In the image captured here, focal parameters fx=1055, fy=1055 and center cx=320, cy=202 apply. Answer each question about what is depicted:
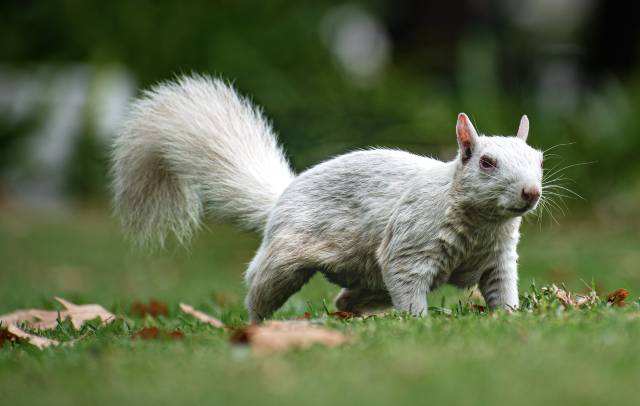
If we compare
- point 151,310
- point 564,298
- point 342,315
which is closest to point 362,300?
point 342,315

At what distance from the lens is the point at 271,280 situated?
500 centimetres

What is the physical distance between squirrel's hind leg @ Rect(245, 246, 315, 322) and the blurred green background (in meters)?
→ 2.87

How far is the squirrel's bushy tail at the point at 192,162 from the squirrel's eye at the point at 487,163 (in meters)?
1.44

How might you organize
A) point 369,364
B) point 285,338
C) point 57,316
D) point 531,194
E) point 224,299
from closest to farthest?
point 369,364 < point 285,338 < point 531,194 < point 57,316 < point 224,299

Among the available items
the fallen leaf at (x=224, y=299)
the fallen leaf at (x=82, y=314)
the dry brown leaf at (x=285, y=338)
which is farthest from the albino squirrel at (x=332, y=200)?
the fallen leaf at (x=224, y=299)

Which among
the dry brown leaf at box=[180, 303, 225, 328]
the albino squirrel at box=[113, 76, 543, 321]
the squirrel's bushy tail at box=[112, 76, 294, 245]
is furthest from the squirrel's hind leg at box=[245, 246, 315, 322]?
the squirrel's bushy tail at box=[112, 76, 294, 245]

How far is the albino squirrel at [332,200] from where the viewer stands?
15.0ft

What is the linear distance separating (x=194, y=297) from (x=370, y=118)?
4.64 m

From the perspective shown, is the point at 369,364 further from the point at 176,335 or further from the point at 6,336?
the point at 6,336

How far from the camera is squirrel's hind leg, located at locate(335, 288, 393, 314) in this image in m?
5.28

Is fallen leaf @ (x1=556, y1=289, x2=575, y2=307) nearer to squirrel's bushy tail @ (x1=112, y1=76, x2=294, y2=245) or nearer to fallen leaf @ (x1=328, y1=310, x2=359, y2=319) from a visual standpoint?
fallen leaf @ (x1=328, y1=310, x2=359, y2=319)

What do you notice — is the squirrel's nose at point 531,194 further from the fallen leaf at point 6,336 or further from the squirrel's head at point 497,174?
the fallen leaf at point 6,336

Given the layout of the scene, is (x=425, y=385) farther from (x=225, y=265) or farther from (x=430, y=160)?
(x=225, y=265)

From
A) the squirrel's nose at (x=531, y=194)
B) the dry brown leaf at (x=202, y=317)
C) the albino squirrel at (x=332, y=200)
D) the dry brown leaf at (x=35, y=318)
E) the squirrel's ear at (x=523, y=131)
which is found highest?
the squirrel's ear at (x=523, y=131)
